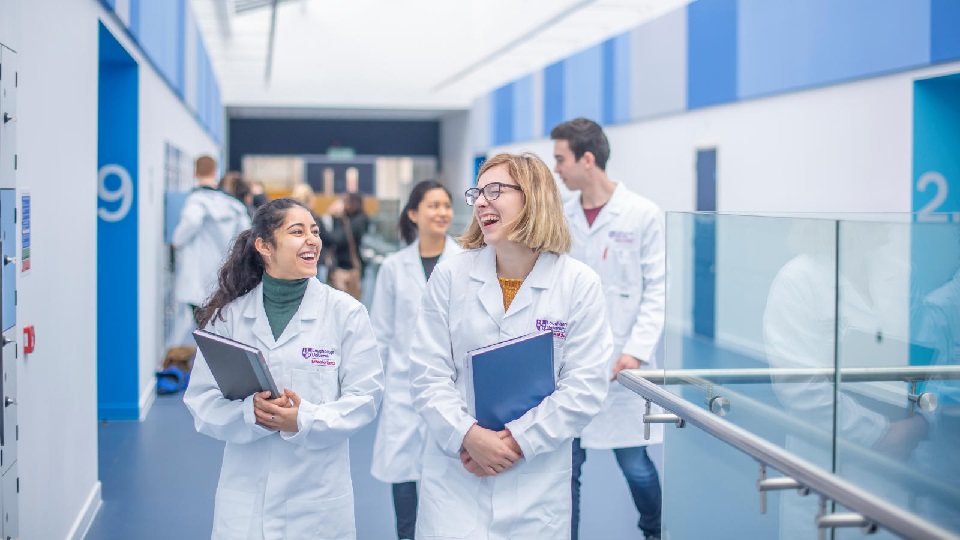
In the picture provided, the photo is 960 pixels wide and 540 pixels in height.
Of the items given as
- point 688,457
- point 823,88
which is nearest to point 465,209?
point 823,88

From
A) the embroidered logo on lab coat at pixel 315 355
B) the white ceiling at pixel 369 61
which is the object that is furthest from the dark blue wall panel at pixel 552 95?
the embroidered logo on lab coat at pixel 315 355

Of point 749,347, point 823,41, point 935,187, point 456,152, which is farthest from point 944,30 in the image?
point 456,152

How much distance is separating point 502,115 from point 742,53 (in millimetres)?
9005

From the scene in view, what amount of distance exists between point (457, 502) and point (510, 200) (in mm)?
778

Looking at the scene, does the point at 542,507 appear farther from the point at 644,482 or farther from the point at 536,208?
the point at 644,482

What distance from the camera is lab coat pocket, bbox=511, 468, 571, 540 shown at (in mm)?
2562

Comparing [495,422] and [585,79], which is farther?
[585,79]

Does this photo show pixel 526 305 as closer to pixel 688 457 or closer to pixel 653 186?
pixel 688 457

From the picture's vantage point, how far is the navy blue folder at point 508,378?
2.48m

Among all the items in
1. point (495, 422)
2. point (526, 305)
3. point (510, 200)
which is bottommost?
point (495, 422)

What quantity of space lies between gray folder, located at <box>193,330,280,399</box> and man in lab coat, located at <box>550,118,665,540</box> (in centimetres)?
166

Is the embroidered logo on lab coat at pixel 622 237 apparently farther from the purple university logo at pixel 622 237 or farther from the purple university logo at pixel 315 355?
the purple university logo at pixel 315 355

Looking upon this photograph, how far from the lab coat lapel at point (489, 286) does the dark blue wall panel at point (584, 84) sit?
10.0 m

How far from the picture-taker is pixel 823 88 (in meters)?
7.54
